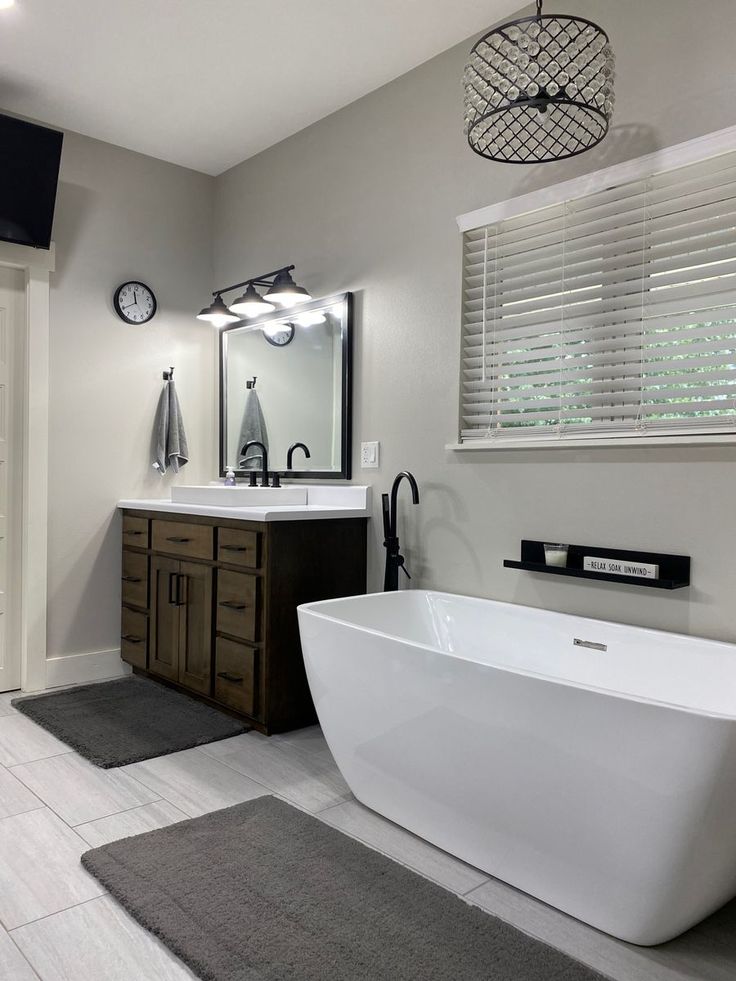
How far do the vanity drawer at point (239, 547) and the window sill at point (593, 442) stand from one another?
844 mm

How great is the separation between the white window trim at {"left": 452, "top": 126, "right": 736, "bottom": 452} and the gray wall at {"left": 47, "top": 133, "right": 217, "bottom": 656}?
6.01ft

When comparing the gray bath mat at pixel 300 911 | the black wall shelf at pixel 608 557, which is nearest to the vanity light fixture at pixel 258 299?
the black wall shelf at pixel 608 557

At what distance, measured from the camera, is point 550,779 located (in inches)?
68.7

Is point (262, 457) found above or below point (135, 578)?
above

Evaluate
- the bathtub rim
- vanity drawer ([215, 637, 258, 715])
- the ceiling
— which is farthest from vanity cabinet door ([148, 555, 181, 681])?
the ceiling

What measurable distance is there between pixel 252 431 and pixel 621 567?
218cm

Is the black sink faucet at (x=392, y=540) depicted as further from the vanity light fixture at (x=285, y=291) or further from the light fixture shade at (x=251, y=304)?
the light fixture shade at (x=251, y=304)

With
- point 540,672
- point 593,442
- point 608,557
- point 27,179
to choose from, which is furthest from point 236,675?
point 27,179

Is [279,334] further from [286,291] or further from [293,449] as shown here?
[293,449]

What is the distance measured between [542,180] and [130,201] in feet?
7.43

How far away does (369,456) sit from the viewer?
333 cm

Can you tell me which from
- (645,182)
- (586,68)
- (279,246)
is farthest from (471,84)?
(279,246)

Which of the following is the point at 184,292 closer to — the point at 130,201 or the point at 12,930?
the point at 130,201

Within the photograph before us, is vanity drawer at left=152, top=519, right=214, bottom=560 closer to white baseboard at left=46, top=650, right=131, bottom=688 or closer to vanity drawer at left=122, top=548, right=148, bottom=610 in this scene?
vanity drawer at left=122, top=548, right=148, bottom=610
